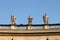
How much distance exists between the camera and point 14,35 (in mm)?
29344

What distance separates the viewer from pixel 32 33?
29.1 m

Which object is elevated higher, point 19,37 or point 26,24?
point 26,24

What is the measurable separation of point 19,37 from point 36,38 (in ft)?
8.47

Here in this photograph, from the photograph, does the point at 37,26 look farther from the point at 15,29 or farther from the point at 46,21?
the point at 15,29

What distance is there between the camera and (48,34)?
28.9 m

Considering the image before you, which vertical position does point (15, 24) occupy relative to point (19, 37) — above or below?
above

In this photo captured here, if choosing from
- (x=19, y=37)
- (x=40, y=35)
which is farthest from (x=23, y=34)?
(x=40, y=35)

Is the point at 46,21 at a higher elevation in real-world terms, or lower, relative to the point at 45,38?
higher

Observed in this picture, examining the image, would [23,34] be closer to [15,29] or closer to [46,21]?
[15,29]

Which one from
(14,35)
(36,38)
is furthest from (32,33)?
(14,35)

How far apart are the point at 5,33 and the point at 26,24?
350 centimetres

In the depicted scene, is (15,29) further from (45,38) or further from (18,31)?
(45,38)

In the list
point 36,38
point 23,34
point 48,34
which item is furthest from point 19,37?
→ point 48,34

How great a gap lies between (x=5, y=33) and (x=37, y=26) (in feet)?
16.4
